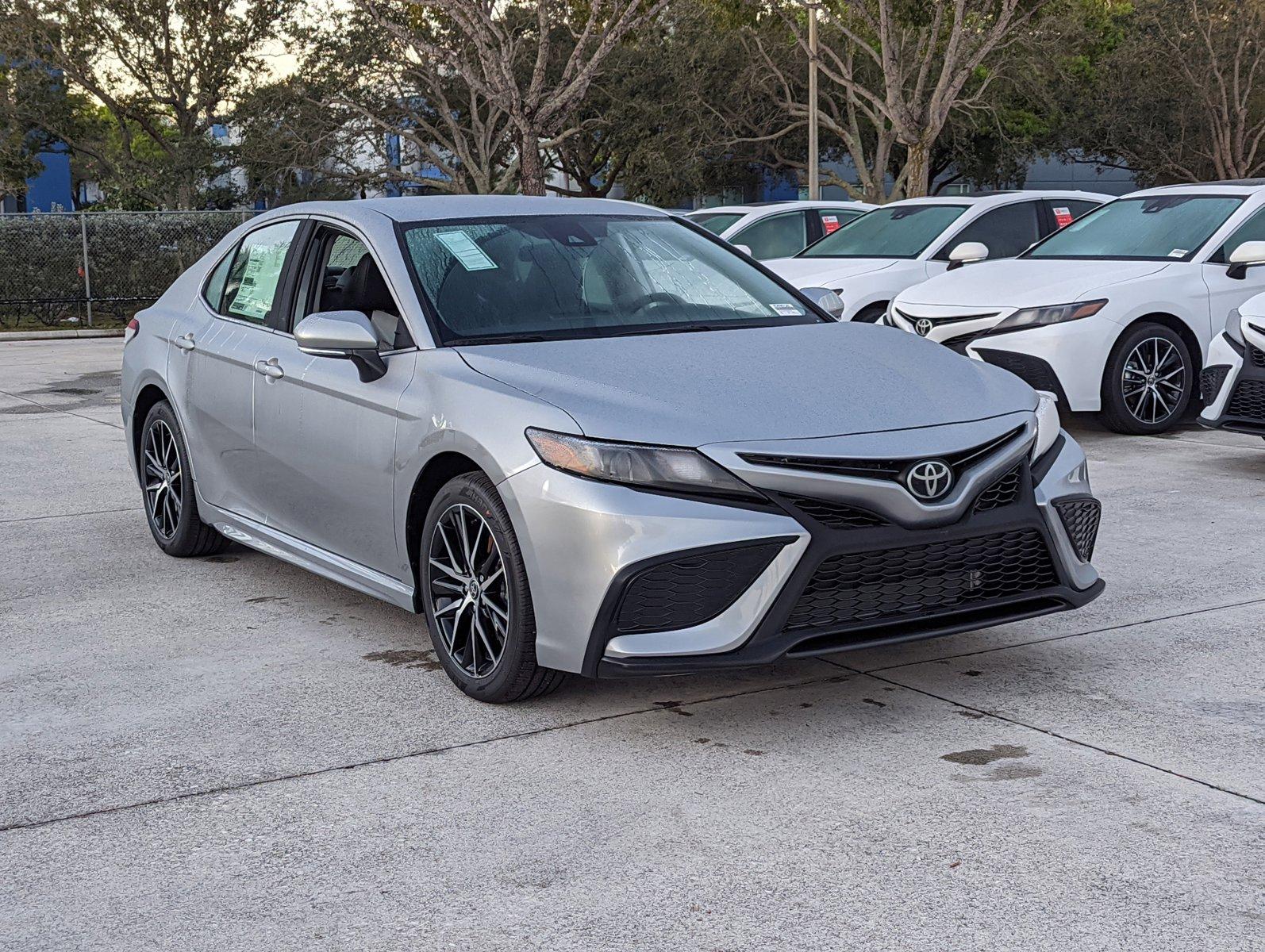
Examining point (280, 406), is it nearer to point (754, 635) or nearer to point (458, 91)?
point (754, 635)

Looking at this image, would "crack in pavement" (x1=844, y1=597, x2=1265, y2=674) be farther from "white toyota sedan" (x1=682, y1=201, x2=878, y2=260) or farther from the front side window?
"white toyota sedan" (x1=682, y1=201, x2=878, y2=260)

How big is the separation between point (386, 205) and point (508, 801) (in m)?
2.72

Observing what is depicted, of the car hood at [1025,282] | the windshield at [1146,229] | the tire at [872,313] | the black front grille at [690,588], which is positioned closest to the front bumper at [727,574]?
the black front grille at [690,588]

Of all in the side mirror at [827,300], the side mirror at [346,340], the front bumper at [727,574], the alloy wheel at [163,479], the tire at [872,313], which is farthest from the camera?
the tire at [872,313]

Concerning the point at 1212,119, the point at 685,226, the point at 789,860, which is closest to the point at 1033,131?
the point at 1212,119

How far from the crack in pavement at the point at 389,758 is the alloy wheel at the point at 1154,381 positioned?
5929mm

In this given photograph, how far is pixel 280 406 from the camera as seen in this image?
19.1ft

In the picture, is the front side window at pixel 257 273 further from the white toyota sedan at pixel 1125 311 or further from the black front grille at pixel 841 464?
the white toyota sedan at pixel 1125 311

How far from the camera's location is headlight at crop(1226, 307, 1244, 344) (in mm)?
8719

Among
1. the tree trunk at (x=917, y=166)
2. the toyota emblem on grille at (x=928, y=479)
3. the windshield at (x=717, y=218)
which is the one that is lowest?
the toyota emblem on grille at (x=928, y=479)

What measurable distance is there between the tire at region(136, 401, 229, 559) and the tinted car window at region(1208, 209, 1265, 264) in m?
6.98

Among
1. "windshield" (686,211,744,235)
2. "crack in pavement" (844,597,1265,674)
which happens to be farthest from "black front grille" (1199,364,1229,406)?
"windshield" (686,211,744,235)

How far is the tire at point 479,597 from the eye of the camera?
4.59 m

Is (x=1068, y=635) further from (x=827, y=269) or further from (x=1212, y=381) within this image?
(x=827, y=269)
